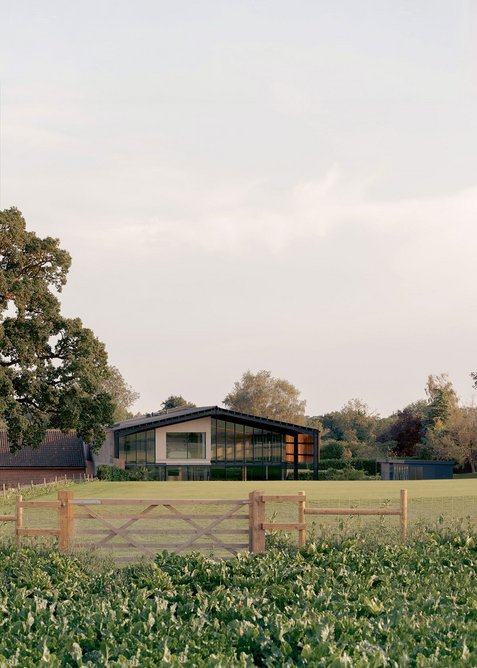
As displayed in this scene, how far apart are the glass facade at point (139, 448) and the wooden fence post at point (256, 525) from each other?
4439cm

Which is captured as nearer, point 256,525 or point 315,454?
point 256,525

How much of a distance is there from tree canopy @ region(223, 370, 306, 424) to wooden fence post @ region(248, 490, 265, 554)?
81832mm

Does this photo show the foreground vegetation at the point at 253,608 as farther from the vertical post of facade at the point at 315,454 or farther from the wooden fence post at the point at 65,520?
the vertical post of facade at the point at 315,454

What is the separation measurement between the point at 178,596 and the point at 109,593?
1058 millimetres

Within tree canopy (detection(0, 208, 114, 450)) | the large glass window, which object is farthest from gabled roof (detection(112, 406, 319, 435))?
tree canopy (detection(0, 208, 114, 450))

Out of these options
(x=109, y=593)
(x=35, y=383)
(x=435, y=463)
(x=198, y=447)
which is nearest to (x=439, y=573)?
(x=109, y=593)

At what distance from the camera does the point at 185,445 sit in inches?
2384

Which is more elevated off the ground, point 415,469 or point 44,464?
point 44,464

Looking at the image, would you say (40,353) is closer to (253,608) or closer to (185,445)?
(185,445)

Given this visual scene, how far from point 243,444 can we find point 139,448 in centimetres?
675

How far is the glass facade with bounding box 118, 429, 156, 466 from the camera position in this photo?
59938mm

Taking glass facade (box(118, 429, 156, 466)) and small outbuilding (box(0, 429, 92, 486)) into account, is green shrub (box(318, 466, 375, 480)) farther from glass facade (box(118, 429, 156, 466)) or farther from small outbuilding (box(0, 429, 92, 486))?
small outbuilding (box(0, 429, 92, 486))

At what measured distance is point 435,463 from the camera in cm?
6750

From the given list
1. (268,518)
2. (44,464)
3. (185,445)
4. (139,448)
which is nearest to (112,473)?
(139,448)
